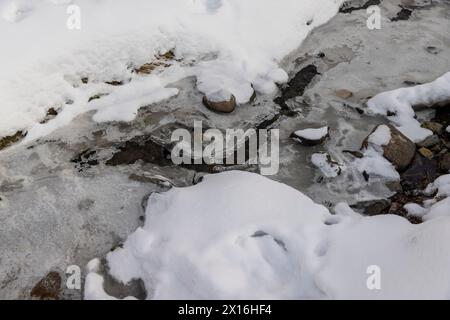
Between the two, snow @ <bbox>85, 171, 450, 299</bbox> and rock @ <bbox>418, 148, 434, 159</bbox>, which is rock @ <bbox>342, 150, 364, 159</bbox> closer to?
rock @ <bbox>418, 148, 434, 159</bbox>

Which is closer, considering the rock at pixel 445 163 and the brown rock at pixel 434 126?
the rock at pixel 445 163

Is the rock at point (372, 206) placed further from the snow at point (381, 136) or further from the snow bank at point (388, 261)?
the snow at point (381, 136)

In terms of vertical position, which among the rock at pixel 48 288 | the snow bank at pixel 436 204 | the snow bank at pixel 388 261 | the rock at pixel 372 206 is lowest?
the rock at pixel 48 288

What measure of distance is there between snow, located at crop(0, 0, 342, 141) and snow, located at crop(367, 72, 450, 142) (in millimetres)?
1243

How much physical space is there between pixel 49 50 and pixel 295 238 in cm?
342

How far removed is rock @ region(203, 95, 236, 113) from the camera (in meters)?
5.53

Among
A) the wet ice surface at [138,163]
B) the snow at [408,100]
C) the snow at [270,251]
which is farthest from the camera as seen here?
the snow at [408,100]

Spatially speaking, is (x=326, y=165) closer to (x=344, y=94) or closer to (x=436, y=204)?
(x=436, y=204)

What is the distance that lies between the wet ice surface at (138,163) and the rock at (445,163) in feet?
2.62

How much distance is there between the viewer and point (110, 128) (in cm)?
525

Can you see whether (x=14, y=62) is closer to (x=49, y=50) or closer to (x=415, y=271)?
(x=49, y=50)

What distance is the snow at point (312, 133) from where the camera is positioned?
5.21 m

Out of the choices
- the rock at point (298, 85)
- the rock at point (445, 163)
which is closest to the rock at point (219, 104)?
the rock at point (298, 85)

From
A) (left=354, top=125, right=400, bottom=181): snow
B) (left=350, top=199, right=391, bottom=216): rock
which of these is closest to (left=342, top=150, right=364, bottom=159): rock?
(left=354, top=125, right=400, bottom=181): snow
